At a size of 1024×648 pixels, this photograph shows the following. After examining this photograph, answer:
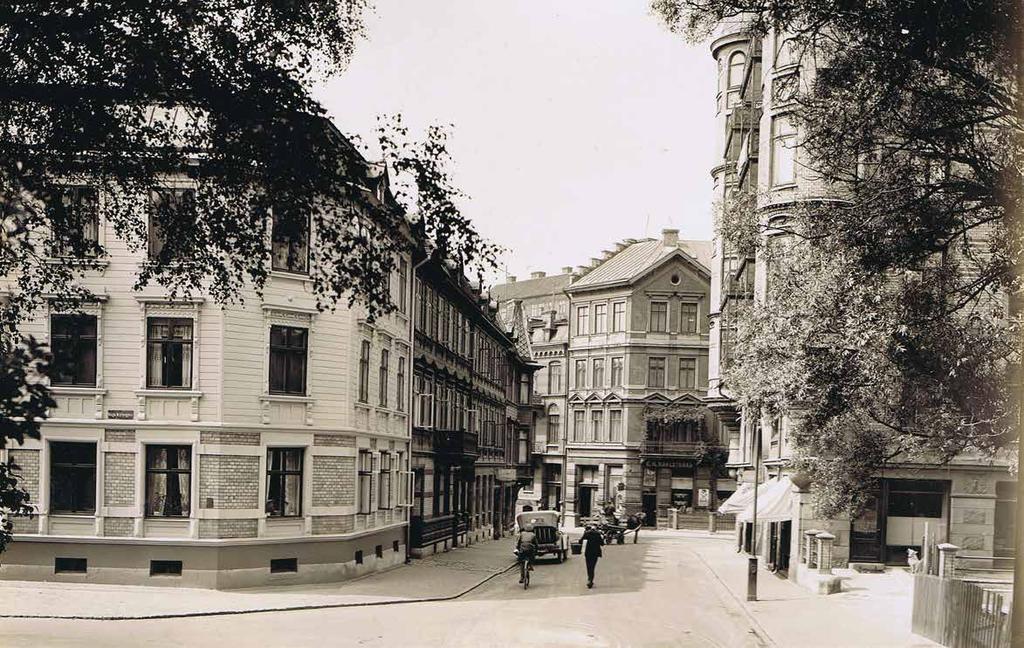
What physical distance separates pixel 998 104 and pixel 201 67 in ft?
26.8

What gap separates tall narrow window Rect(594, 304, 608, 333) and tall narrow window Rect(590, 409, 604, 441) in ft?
16.7

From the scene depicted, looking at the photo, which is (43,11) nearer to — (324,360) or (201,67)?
(201,67)

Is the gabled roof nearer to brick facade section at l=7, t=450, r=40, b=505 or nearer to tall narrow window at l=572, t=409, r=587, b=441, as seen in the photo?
tall narrow window at l=572, t=409, r=587, b=441

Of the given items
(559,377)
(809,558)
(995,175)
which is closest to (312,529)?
(809,558)

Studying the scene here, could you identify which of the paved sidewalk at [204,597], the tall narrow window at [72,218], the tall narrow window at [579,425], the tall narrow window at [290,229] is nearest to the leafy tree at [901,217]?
the tall narrow window at [290,229]

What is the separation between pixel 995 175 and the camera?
12750 mm

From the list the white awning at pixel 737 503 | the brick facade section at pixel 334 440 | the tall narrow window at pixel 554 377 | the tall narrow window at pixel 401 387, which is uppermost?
the tall narrow window at pixel 554 377

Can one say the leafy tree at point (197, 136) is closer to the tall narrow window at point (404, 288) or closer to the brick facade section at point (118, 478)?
the brick facade section at point (118, 478)

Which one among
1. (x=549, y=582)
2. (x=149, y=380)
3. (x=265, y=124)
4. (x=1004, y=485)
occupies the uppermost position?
(x=265, y=124)

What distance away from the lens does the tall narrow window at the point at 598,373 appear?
7357 centimetres

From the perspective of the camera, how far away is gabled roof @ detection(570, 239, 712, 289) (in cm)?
7156

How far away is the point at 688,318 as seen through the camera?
7150 cm

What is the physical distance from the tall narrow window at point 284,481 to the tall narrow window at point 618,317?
4715 cm

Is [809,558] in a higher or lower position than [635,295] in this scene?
lower
